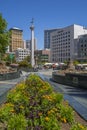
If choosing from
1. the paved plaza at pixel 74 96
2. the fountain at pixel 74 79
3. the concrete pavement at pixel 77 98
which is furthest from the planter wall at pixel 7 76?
the concrete pavement at pixel 77 98

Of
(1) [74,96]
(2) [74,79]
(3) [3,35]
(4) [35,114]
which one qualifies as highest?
(3) [3,35]

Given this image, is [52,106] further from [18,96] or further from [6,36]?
[6,36]

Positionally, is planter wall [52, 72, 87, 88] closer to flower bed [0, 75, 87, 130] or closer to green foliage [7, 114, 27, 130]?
flower bed [0, 75, 87, 130]

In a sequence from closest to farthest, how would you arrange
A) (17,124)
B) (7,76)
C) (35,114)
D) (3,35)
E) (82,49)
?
(17,124) → (35,114) → (7,76) → (3,35) → (82,49)

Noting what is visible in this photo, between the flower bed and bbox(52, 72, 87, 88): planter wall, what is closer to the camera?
the flower bed

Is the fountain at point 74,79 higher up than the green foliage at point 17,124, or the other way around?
the green foliage at point 17,124

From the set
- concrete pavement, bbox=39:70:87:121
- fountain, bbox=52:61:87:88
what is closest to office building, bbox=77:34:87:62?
fountain, bbox=52:61:87:88

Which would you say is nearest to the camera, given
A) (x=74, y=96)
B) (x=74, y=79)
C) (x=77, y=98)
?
(x=77, y=98)

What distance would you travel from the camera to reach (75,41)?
194 m

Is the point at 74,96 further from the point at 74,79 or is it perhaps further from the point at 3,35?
the point at 3,35

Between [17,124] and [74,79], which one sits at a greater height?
[17,124]

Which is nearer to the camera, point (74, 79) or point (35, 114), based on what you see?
point (35, 114)

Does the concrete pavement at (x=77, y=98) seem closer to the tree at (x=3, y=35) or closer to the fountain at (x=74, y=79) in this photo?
the fountain at (x=74, y=79)

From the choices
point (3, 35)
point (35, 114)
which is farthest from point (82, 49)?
point (35, 114)
